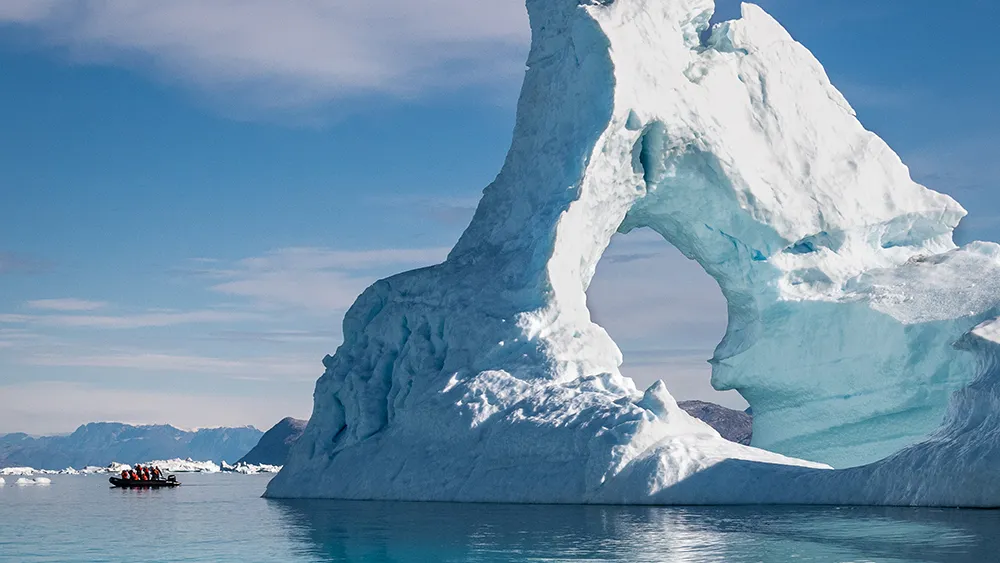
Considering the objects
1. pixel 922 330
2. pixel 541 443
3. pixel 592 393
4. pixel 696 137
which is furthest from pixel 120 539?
pixel 922 330

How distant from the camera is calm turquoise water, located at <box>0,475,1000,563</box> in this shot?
12555 millimetres

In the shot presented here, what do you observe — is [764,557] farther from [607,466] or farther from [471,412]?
[471,412]

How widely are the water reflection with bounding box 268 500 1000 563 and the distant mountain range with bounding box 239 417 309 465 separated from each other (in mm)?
78269

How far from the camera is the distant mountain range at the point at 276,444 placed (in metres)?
98.2

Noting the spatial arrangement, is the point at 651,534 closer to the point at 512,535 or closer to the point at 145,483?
the point at 512,535

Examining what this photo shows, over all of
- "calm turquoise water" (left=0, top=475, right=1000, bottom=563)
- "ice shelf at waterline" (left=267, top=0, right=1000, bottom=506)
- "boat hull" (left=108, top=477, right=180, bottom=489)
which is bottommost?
"calm turquoise water" (left=0, top=475, right=1000, bottom=563)

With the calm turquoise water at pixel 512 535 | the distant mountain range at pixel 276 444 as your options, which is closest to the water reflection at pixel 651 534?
the calm turquoise water at pixel 512 535

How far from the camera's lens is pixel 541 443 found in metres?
21.8

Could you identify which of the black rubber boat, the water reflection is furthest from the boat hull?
the water reflection

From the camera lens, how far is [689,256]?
31.2 metres

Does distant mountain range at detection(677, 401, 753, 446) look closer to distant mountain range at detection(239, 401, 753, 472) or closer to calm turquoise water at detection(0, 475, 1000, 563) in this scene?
distant mountain range at detection(239, 401, 753, 472)

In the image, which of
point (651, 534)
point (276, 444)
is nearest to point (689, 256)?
point (651, 534)

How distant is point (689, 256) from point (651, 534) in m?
17.3

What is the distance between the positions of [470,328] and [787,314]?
9077mm
